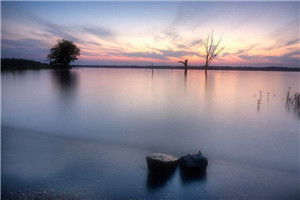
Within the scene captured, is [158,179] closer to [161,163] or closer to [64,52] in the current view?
[161,163]

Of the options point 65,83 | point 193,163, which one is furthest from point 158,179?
point 65,83

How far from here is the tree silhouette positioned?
68.6 metres

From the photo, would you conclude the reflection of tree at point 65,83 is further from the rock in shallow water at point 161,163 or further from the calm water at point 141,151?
the rock in shallow water at point 161,163

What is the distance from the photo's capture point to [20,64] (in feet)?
228

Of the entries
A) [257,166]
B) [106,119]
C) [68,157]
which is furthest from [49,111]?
[257,166]

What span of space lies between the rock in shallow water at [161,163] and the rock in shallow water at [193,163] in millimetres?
234

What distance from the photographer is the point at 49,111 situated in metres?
13.1

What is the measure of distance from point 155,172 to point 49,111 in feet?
31.2

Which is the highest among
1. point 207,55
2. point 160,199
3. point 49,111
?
point 207,55

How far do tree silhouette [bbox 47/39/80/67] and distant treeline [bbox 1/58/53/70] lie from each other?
7508 mm

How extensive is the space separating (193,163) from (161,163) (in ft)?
2.77

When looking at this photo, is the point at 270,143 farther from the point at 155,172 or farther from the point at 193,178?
the point at 155,172

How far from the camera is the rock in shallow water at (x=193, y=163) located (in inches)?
228

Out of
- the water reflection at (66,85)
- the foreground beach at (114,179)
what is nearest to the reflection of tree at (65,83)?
Answer: the water reflection at (66,85)
